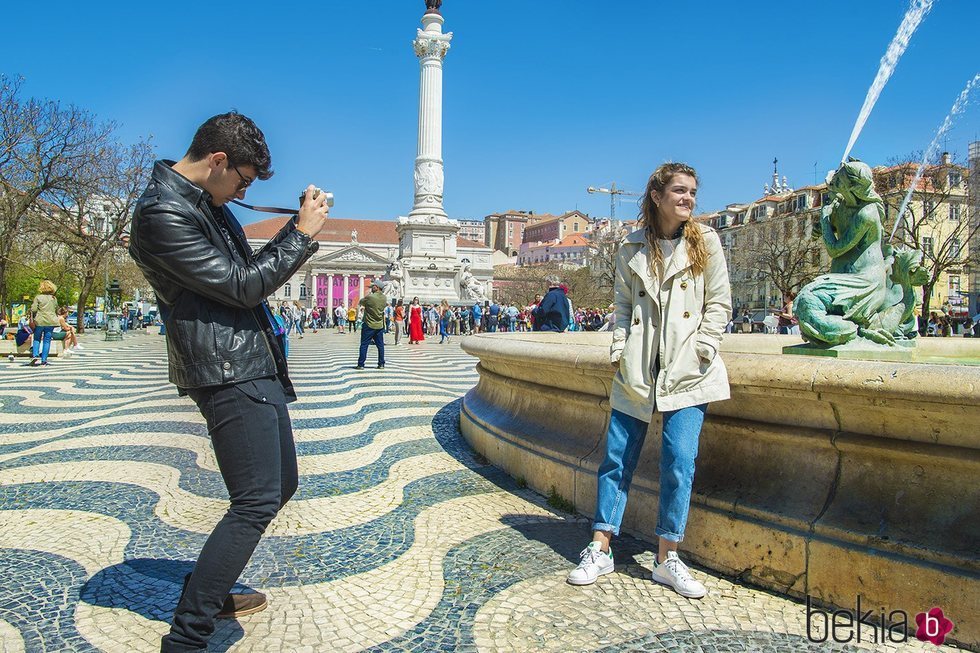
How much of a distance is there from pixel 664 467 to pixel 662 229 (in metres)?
0.97

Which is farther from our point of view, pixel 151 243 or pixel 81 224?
pixel 81 224

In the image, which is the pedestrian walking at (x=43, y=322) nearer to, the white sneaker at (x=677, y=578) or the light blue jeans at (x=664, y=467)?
the light blue jeans at (x=664, y=467)

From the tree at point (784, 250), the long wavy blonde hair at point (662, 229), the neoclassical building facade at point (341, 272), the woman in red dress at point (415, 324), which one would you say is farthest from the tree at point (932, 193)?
Result: the neoclassical building facade at point (341, 272)

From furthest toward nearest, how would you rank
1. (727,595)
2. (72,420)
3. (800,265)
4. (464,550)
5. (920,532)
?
(800,265) → (72,420) → (464,550) → (727,595) → (920,532)

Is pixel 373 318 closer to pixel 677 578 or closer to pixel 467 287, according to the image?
pixel 677 578

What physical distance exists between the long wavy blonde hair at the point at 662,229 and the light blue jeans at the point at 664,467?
58 cm

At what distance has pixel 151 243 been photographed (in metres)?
1.81

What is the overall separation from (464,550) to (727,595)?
1.10 meters

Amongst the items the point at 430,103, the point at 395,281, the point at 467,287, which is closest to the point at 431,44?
the point at 430,103

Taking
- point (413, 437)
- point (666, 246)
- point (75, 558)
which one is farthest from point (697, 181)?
point (413, 437)

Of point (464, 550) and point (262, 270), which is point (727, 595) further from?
point (262, 270)

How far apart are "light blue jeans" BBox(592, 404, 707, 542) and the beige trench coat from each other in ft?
0.22

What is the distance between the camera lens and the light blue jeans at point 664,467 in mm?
2398

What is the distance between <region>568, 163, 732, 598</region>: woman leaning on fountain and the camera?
2.40m
